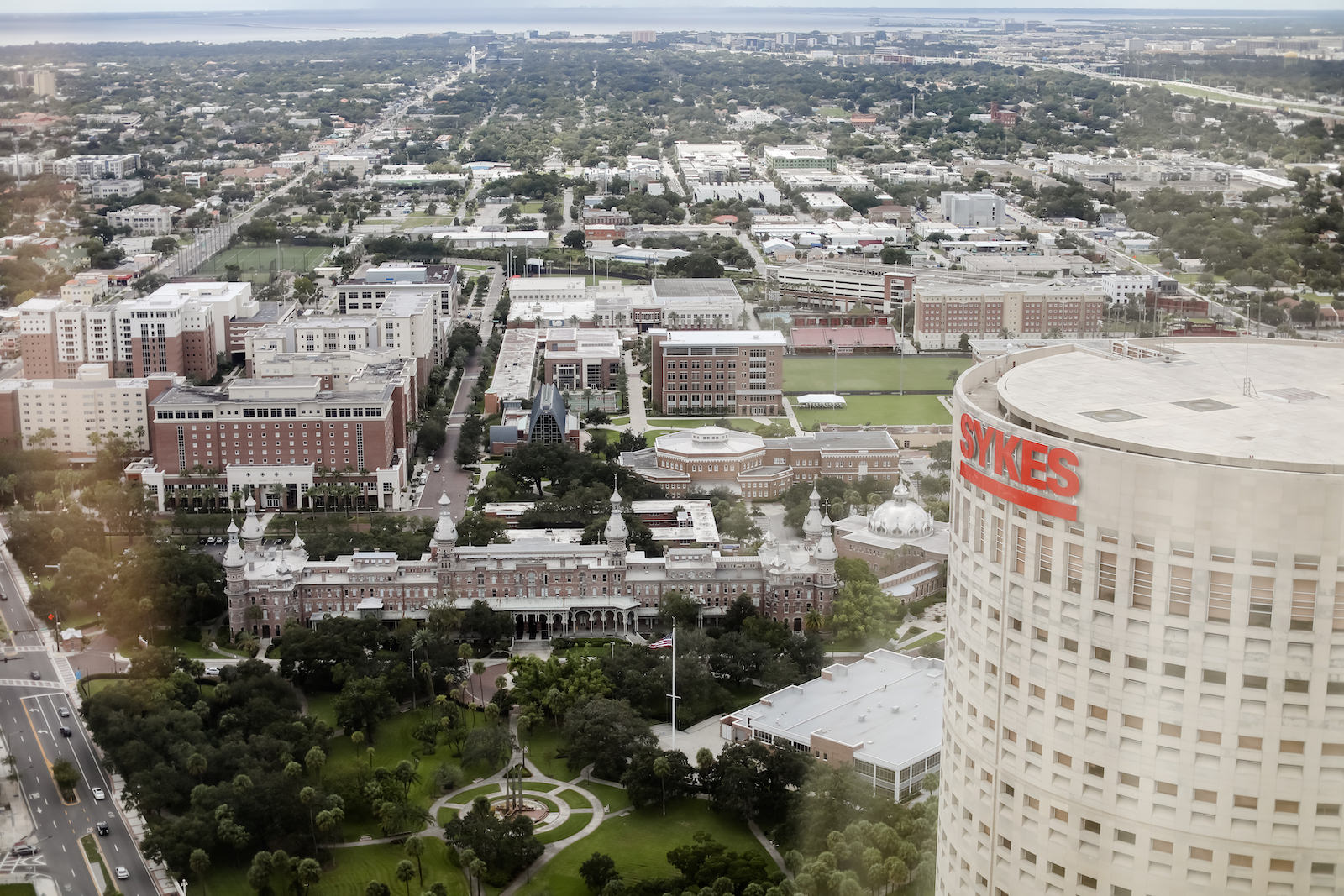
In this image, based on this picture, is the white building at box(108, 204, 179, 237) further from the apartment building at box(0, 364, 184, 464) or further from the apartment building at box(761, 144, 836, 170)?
the apartment building at box(761, 144, 836, 170)

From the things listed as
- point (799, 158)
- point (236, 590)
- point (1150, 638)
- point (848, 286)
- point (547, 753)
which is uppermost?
point (1150, 638)

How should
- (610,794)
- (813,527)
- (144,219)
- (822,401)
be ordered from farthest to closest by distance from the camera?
1. (144,219)
2. (822,401)
3. (813,527)
4. (610,794)

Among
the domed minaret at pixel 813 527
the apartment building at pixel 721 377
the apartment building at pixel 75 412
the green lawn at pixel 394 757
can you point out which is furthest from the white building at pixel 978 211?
the green lawn at pixel 394 757

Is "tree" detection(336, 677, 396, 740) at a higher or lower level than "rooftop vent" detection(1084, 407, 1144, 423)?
lower

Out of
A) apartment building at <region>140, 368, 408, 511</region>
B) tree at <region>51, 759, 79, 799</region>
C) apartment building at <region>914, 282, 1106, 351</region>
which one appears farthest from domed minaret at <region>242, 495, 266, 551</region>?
apartment building at <region>914, 282, 1106, 351</region>

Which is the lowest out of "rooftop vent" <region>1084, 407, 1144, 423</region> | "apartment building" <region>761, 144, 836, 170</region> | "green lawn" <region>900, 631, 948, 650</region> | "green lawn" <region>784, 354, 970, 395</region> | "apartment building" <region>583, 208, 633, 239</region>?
"green lawn" <region>900, 631, 948, 650</region>

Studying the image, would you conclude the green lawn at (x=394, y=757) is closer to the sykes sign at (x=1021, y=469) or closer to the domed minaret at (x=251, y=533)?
the domed minaret at (x=251, y=533)

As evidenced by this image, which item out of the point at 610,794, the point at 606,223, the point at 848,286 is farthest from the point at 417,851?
the point at 606,223

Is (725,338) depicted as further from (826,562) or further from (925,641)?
(925,641)
